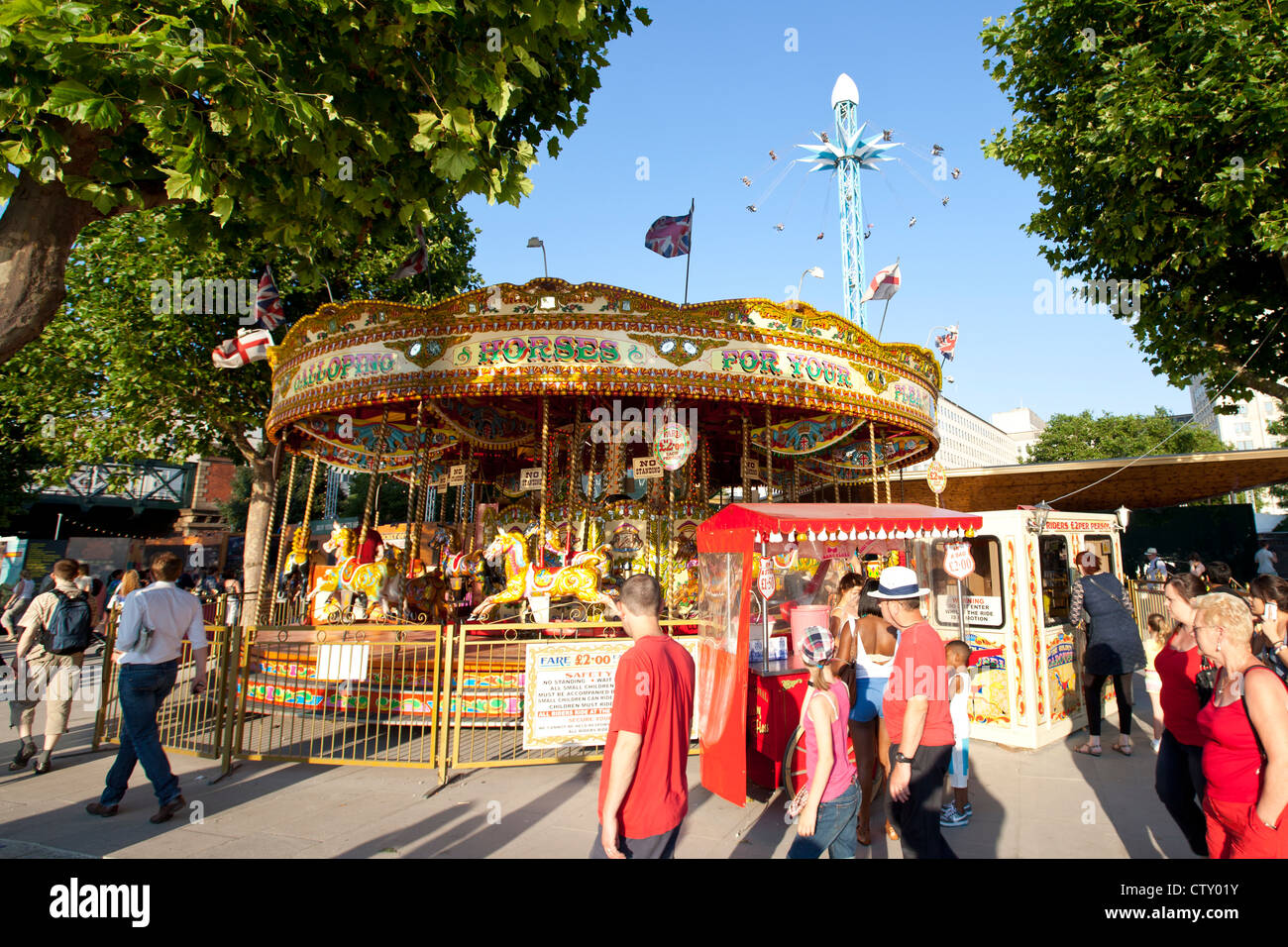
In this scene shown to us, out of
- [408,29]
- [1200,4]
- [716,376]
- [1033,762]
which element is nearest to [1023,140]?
[1200,4]

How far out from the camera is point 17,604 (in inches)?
336

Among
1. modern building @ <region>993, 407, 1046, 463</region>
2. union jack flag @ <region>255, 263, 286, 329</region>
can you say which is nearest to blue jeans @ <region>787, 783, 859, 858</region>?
union jack flag @ <region>255, 263, 286, 329</region>

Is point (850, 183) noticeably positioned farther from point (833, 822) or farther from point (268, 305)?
point (833, 822)

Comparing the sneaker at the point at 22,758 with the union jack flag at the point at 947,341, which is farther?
the union jack flag at the point at 947,341

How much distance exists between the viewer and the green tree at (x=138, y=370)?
14320 mm

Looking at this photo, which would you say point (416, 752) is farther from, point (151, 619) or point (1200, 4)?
point (1200, 4)

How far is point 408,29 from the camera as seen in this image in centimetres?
438

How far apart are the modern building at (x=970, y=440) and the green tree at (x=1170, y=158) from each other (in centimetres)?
8444

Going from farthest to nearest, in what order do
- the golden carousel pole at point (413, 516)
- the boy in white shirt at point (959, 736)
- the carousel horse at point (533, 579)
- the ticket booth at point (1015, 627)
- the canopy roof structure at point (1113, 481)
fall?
1. the canopy roof structure at point (1113, 481)
2. the golden carousel pole at point (413, 516)
3. the carousel horse at point (533, 579)
4. the ticket booth at point (1015, 627)
5. the boy in white shirt at point (959, 736)

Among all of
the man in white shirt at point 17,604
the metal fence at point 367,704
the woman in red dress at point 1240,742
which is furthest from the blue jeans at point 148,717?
the woman in red dress at point 1240,742

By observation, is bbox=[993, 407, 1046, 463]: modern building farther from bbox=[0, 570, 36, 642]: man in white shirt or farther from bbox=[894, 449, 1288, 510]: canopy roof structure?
bbox=[0, 570, 36, 642]: man in white shirt

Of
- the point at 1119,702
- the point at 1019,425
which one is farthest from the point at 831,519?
the point at 1019,425

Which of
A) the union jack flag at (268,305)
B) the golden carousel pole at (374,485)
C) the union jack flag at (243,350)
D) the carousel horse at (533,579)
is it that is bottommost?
the carousel horse at (533,579)

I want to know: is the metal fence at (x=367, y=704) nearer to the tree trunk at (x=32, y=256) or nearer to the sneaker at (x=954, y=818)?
the sneaker at (x=954, y=818)
